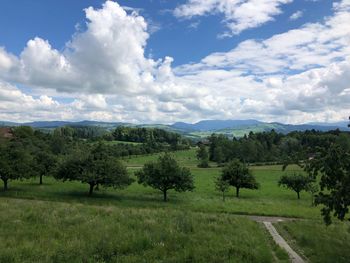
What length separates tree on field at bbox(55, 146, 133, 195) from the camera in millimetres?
41406

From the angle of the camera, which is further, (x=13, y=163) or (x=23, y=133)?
(x=23, y=133)

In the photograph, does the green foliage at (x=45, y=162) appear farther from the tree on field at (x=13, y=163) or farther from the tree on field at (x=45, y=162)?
the tree on field at (x=13, y=163)

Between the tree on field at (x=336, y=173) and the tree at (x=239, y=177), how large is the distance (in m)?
40.7

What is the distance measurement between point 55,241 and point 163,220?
7.21 m

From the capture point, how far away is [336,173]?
43.5ft

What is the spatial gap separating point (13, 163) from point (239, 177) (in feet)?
107

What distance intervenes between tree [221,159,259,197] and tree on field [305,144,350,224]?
40.7 meters

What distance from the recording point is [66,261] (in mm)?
11812

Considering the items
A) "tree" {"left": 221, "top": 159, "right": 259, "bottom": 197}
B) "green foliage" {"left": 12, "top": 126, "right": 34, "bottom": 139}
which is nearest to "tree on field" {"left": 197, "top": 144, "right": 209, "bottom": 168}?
"tree" {"left": 221, "top": 159, "right": 259, "bottom": 197}

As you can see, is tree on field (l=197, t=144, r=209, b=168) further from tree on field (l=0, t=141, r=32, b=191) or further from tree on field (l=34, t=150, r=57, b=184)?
tree on field (l=0, t=141, r=32, b=191)

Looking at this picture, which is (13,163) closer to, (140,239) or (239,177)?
(239,177)

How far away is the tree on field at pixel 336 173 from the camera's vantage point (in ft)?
41.7

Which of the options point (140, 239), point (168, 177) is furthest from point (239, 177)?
point (140, 239)

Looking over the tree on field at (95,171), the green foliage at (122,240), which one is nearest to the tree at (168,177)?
the tree on field at (95,171)
